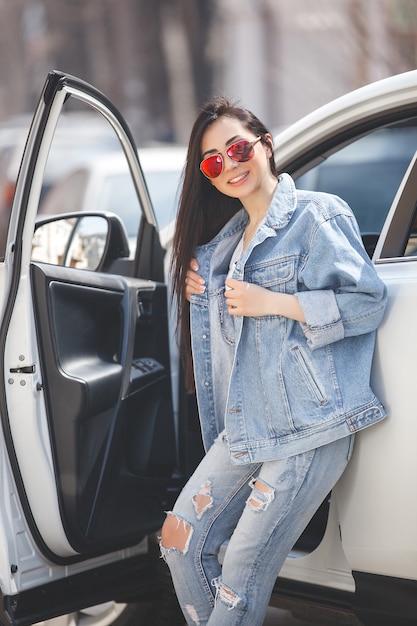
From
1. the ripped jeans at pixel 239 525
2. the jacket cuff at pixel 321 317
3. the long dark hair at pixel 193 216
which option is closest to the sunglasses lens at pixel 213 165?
the long dark hair at pixel 193 216

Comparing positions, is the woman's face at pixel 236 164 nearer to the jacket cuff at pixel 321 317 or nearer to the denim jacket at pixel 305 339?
the denim jacket at pixel 305 339

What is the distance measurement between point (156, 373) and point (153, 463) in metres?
0.30

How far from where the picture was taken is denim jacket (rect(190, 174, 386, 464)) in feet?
7.92

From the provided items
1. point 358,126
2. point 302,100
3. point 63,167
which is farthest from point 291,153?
point 302,100

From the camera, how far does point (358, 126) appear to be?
3016 mm

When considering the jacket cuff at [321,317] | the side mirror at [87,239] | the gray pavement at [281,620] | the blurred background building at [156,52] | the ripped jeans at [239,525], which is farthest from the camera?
the blurred background building at [156,52]

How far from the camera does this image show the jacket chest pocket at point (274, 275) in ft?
8.14

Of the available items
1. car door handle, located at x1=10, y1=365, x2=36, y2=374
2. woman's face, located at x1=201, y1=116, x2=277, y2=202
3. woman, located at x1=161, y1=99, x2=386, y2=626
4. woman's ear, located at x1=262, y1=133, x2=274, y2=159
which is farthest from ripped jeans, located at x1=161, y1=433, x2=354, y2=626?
woman's ear, located at x1=262, y1=133, x2=274, y2=159

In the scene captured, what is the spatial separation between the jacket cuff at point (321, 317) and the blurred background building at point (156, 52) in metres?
16.0

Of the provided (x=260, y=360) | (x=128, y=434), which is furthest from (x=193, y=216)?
(x=128, y=434)

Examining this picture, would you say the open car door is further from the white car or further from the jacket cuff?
the jacket cuff

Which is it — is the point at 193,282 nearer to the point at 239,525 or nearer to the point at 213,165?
the point at 213,165

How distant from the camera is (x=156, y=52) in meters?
22.0

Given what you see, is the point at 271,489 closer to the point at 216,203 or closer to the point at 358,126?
the point at 216,203
